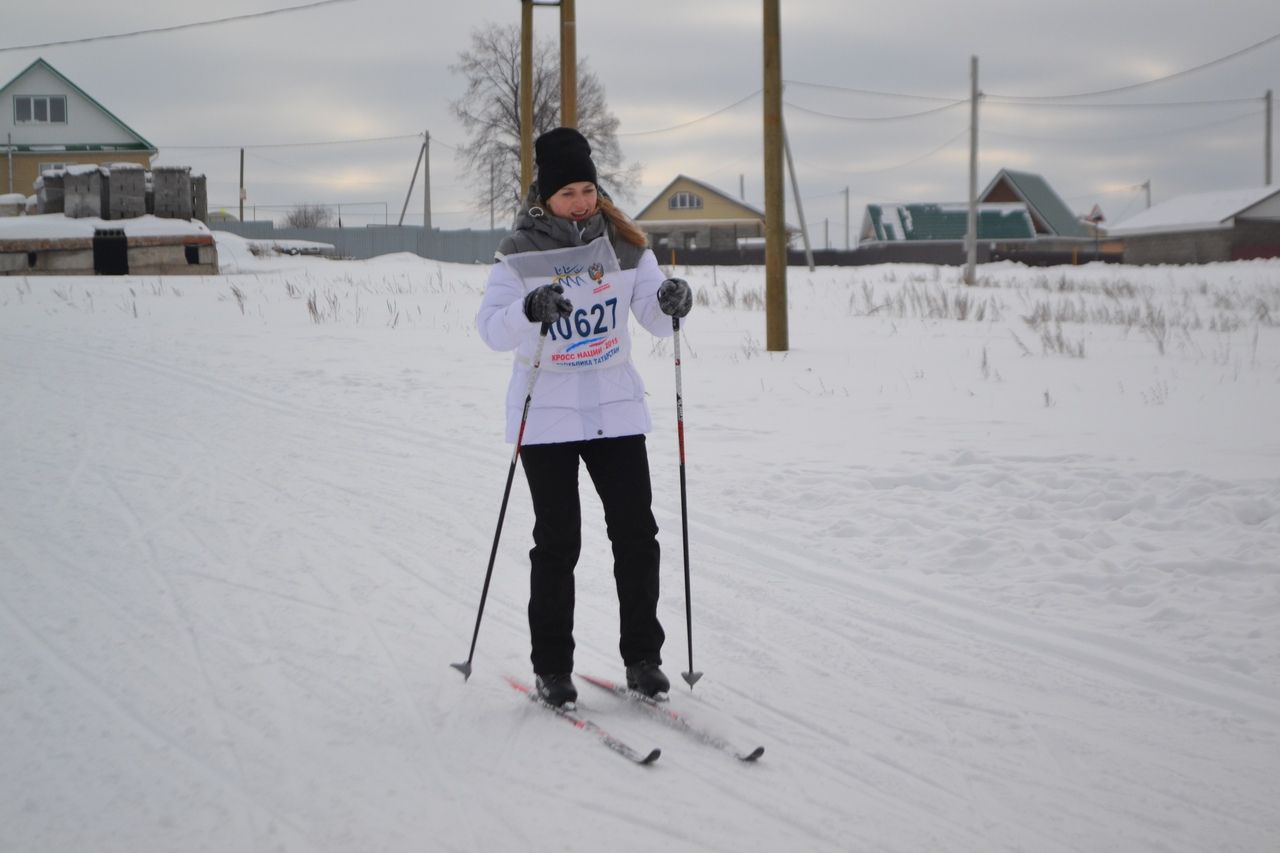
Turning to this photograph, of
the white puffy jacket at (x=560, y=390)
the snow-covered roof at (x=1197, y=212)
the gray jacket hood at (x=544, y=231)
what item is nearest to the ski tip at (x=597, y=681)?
the white puffy jacket at (x=560, y=390)

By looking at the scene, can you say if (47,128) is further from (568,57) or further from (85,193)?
(568,57)

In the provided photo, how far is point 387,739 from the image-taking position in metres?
3.45

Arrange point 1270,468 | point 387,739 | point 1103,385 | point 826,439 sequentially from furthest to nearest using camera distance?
1. point 1103,385
2. point 826,439
3. point 1270,468
4. point 387,739

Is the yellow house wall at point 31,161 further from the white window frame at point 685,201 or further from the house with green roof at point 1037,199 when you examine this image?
the house with green roof at point 1037,199

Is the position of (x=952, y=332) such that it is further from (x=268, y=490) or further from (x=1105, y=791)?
(x=1105, y=791)

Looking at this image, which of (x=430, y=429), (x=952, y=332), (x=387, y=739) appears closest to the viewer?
(x=387, y=739)

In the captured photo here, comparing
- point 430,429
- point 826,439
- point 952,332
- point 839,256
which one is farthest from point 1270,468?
point 839,256

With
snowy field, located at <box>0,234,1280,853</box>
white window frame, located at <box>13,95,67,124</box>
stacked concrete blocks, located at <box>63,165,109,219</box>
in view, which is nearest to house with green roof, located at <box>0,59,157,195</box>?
white window frame, located at <box>13,95,67,124</box>

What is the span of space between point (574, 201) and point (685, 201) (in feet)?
216

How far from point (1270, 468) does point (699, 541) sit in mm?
3373

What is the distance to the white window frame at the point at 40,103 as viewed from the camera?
4600 centimetres

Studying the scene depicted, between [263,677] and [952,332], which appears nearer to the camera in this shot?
[263,677]

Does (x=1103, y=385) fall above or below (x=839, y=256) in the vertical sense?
below

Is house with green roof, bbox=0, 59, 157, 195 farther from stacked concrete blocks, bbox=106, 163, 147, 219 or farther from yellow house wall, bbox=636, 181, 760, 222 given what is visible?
yellow house wall, bbox=636, 181, 760, 222
